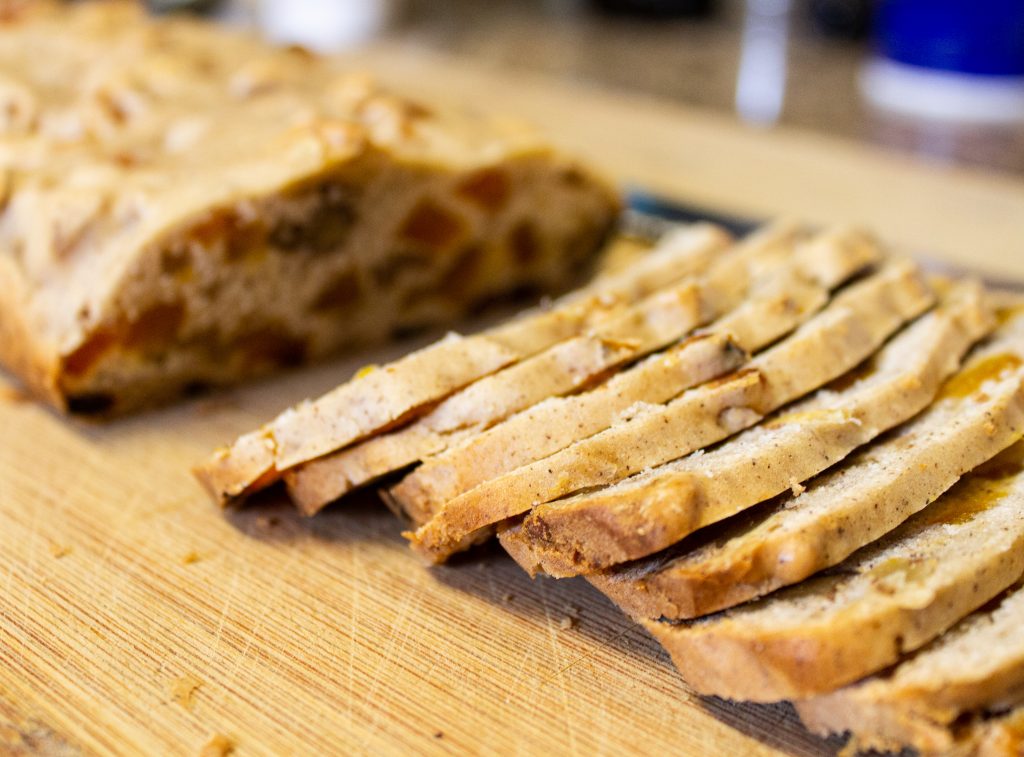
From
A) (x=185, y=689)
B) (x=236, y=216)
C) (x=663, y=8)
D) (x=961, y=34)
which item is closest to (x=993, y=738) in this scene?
(x=185, y=689)

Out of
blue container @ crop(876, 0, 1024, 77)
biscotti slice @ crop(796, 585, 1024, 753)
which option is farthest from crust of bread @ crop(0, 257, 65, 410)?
blue container @ crop(876, 0, 1024, 77)

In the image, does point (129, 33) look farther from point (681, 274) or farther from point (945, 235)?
point (945, 235)

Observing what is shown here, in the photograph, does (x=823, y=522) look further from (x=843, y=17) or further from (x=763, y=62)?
(x=843, y=17)

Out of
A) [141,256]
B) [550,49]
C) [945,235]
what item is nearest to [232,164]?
[141,256]

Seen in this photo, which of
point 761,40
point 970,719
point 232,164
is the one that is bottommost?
point 761,40

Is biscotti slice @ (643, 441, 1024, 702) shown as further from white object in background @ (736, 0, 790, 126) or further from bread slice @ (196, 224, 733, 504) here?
white object in background @ (736, 0, 790, 126)

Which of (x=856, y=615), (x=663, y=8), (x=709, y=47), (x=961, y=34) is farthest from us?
(x=663, y=8)
